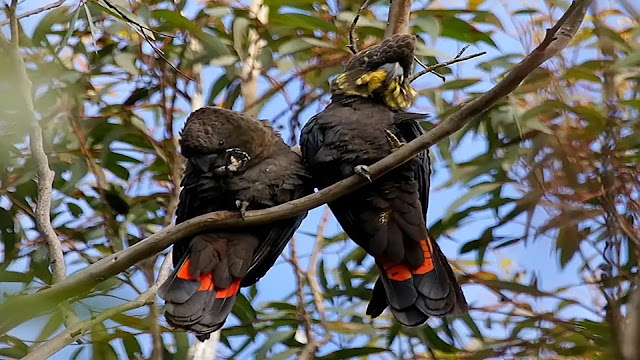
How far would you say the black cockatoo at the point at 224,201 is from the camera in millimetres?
2088

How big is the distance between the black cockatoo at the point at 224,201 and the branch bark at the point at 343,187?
0.36ft

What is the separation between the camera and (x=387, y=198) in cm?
220

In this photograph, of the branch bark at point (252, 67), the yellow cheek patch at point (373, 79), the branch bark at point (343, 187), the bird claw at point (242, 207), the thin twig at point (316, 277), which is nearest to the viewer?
the branch bark at point (343, 187)

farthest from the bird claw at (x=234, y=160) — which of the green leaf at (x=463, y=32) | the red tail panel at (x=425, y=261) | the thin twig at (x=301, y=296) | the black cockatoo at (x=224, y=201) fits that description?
the green leaf at (x=463, y=32)

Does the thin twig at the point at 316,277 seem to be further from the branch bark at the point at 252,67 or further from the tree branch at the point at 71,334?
the tree branch at the point at 71,334

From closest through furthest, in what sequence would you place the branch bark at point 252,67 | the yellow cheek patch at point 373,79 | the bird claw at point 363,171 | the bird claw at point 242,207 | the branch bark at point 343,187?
1. the branch bark at point 343,187
2. the bird claw at point 363,171
3. the bird claw at point 242,207
4. the yellow cheek patch at point 373,79
5. the branch bark at point 252,67

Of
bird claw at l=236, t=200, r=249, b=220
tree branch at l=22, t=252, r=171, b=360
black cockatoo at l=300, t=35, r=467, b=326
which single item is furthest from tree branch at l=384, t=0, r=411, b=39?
tree branch at l=22, t=252, r=171, b=360

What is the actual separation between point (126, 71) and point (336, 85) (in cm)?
99

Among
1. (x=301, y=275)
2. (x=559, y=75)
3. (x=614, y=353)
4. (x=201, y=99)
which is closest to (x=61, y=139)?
(x=201, y=99)

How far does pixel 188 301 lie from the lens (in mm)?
2070

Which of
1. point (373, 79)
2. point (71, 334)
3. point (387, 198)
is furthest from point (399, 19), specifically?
point (71, 334)

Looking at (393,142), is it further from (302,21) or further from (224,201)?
(302,21)

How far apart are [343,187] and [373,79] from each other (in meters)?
0.54

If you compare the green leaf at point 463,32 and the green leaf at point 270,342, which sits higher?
the green leaf at point 463,32
